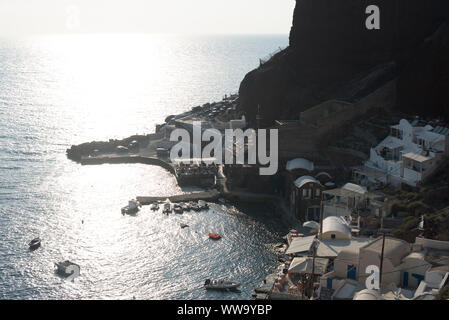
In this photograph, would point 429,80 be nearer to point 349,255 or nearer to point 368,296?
point 349,255

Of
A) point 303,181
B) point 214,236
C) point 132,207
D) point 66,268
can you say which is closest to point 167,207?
point 132,207

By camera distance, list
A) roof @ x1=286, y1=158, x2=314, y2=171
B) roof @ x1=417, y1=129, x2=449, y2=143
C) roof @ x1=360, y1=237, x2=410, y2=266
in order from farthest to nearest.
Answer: roof @ x1=286, y1=158, x2=314, y2=171 → roof @ x1=417, y1=129, x2=449, y2=143 → roof @ x1=360, y1=237, x2=410, y2=266

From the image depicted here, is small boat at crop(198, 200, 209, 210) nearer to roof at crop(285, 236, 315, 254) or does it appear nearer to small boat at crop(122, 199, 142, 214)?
small boat at crop(122, 199, 142, 214)

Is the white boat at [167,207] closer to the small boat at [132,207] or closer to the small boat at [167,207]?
the small boat at [167,207]

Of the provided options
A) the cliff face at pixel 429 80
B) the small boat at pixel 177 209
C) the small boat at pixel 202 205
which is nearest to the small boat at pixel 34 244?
the small boat at pixel 177 209

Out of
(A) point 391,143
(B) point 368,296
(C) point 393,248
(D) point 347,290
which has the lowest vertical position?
(D) point 347,290

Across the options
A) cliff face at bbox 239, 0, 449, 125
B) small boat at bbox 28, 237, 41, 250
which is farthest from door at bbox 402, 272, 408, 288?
cliff face at bbox 239, 0, 449, 125
